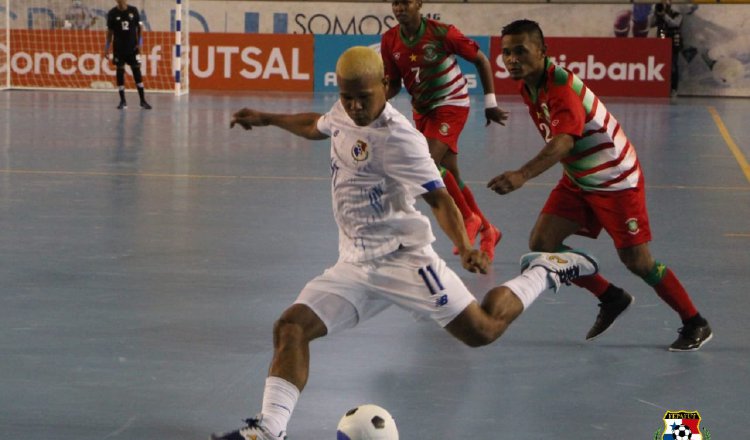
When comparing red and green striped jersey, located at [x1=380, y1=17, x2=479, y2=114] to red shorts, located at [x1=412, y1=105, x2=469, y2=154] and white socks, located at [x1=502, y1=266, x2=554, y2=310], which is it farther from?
white socks, located at [x1=502, y1=266, x2=554, y2=310]

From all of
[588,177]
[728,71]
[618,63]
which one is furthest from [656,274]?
[728,71]

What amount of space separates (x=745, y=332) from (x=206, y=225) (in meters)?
4.56

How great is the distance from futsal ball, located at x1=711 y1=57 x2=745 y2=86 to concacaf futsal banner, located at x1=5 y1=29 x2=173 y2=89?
1257 cm

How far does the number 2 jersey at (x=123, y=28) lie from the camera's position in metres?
21.6

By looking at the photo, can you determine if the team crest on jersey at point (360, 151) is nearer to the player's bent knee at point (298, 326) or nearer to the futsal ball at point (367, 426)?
the player's bent knee at point (298, 326)

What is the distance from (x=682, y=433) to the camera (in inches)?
182

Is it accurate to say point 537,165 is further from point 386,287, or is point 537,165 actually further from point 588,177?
point 386,287

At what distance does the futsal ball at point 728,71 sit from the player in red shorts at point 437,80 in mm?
19898

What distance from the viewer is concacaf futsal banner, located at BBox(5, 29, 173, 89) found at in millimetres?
26297

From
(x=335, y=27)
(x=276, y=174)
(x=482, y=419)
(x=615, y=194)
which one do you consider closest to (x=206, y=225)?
(x=276, y=174)

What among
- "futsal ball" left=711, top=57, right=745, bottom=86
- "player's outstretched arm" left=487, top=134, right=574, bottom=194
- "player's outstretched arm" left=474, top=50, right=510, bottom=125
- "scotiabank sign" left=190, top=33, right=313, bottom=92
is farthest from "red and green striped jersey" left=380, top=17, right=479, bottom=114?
"futsal ball" left=711, top=57, right=745, bottom=86

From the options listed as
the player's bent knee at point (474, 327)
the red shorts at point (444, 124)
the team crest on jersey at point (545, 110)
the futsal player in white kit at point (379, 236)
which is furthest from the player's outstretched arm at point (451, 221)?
the red shorts at point (444, 124)

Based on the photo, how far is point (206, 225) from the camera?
30.9ft

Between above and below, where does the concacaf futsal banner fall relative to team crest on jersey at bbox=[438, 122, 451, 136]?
above
